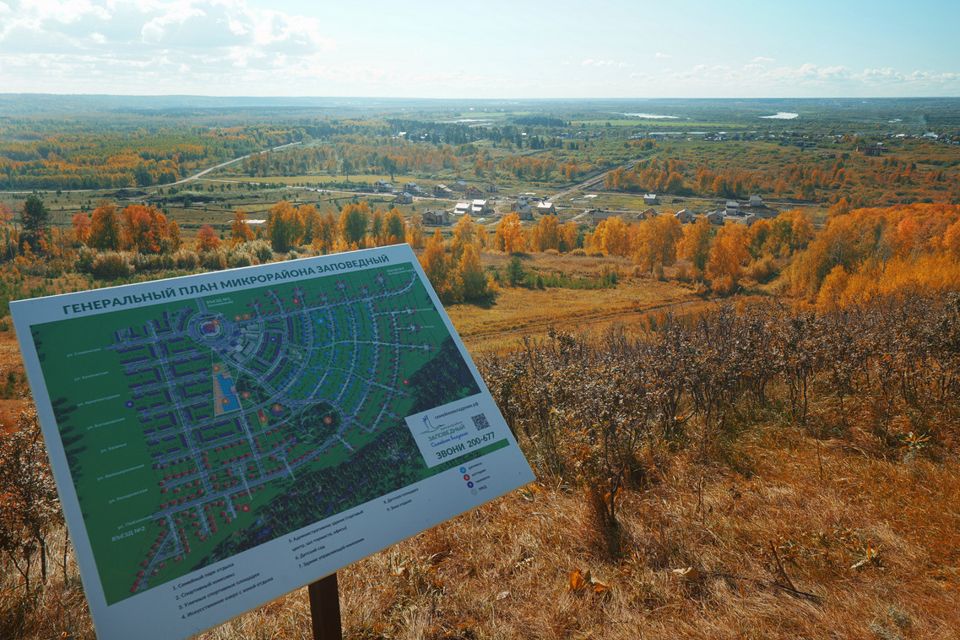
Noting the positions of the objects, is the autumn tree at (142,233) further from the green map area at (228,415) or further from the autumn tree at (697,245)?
the green map area at (228,415)

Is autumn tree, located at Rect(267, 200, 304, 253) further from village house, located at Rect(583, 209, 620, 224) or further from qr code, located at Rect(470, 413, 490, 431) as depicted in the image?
qr code, located at Rect(470, 413, 490, 431)

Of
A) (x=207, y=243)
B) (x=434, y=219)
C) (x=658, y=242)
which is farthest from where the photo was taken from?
(x=434, y=219)

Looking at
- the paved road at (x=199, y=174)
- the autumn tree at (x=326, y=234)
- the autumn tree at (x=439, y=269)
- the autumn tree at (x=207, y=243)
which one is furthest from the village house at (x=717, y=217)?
the paved road at (x=199, y=174)

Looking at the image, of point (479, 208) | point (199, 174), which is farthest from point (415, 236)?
point (199, 174)

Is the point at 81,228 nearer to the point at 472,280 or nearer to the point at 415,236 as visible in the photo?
the point at 415,236

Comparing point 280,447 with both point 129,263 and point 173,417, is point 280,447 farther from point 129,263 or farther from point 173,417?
point 129,263

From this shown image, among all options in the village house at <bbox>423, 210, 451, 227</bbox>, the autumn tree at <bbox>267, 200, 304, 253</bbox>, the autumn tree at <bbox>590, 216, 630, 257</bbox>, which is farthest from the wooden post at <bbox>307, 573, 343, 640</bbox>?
the village house at <bbox>423, 210, 451, 227</bbox>
